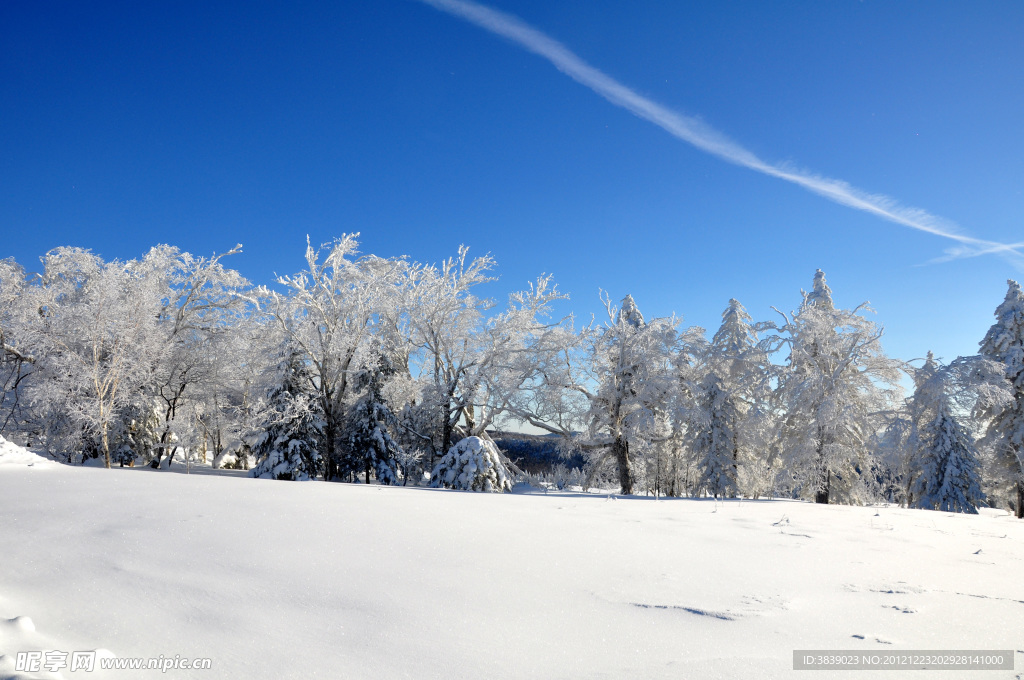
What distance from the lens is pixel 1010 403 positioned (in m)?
21.7

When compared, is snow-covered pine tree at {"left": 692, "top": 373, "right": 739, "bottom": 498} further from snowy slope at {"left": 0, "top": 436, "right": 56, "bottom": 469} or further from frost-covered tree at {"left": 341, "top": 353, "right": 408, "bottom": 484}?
snowy slope at {"left": 0, "top": 436, "right": 56, "bottom": 469}

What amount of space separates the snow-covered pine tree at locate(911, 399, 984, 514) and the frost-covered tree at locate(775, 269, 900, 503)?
6182mm

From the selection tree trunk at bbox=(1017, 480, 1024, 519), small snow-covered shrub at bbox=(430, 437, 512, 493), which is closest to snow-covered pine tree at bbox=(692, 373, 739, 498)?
small snow-covered shrub at bbox=(430, 437, 512, 493)

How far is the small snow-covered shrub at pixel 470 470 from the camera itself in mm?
13578

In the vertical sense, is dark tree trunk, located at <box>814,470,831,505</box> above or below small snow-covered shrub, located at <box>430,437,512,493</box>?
below

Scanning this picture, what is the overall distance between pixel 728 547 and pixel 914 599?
4.84 feet

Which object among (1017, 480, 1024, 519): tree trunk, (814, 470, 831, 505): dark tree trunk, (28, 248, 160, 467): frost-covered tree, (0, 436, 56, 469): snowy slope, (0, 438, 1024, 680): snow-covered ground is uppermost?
(28, 248, 160, 467): frost-covered tree

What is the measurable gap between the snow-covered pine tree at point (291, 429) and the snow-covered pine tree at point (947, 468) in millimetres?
27133

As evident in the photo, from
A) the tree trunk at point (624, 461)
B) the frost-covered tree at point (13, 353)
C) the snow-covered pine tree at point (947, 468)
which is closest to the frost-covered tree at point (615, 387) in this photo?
the tree trunk at point (624, 461)

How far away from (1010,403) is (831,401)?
11591mm

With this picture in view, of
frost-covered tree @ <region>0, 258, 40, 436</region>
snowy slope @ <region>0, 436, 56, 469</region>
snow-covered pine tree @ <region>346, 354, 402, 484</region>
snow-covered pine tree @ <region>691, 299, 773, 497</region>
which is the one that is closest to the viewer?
snowy slope @ <region>0, 436, 56, 469</region>

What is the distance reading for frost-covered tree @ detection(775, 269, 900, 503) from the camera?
1744 cm

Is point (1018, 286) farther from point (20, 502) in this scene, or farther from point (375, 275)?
point (20, 502)

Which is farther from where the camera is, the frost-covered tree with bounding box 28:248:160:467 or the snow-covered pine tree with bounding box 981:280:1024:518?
the snow-covered pine tree with bounding box 981:280:1024:518
